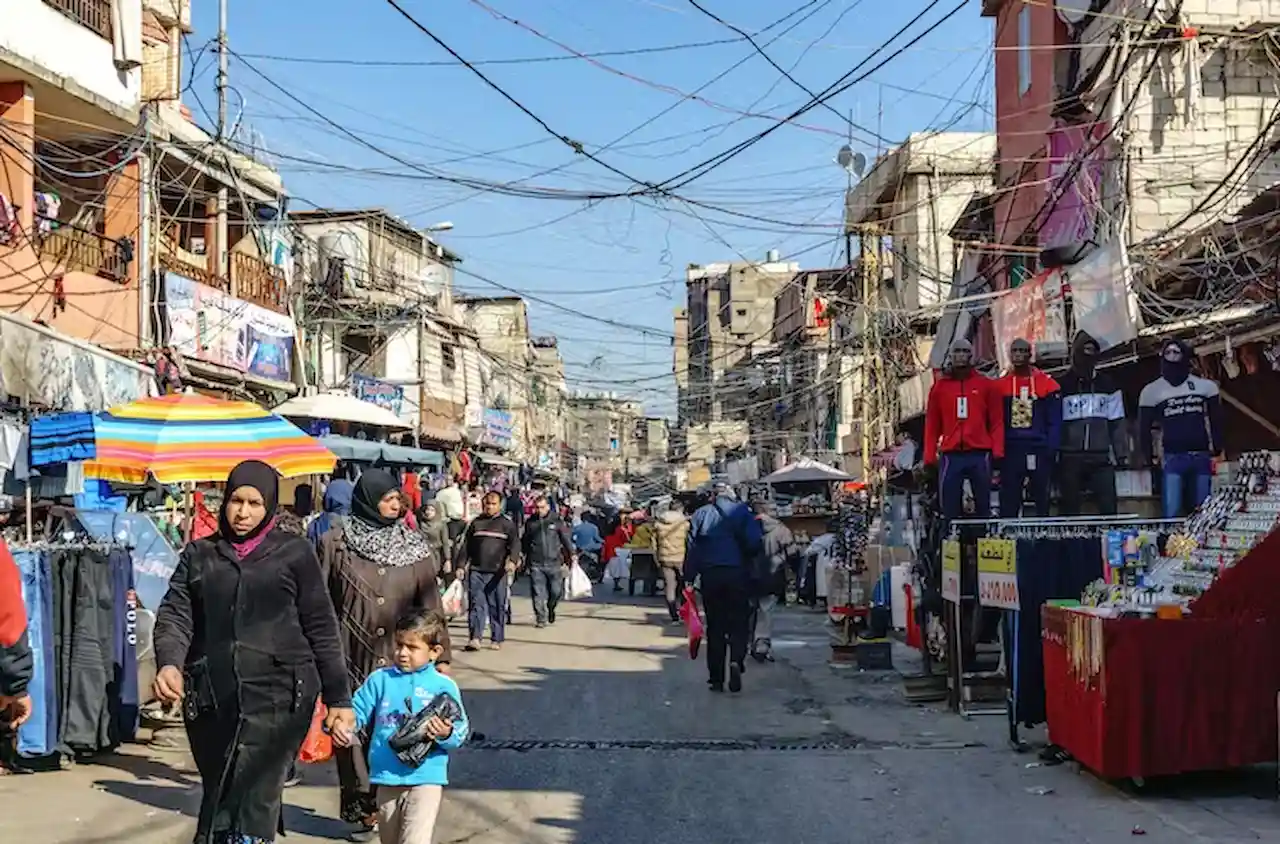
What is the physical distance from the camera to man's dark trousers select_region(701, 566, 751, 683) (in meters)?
12.1

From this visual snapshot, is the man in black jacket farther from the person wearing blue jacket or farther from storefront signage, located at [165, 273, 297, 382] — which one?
storefront signage, located at [165, 273, 297, 382]

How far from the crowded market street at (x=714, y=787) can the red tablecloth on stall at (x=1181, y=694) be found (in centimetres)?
24

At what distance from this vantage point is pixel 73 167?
20.8m

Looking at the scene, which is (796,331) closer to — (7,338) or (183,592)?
(7,338)

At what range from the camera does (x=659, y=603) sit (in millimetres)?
24797

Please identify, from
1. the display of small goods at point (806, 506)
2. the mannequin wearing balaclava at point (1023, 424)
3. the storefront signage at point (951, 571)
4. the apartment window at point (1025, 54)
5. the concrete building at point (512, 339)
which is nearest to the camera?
the storefront signage at point (951, 571)

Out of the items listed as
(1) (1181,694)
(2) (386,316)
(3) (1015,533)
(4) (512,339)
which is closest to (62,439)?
(3) (1015,533)

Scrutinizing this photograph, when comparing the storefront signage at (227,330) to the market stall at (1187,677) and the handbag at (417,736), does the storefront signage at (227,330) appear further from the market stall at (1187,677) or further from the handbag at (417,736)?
the handbag at (417,736)

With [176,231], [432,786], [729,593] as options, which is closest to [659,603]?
[176,231]

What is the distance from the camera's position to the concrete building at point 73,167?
58.9ft

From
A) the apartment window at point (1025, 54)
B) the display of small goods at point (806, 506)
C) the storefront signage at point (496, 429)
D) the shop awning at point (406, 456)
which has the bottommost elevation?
the display of small goods at point (806, 506)

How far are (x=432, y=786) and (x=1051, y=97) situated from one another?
851 inches

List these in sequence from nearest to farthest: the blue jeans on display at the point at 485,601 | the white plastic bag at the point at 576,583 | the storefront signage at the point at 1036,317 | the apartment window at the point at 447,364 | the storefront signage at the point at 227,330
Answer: the blue jeans on display at the point at 485,601, the storefront signage at the point at 1036,317, the storefront signage at the point at 227,330, the white plastic bag at the point at 576,583, the apartment window at the point at 447,364

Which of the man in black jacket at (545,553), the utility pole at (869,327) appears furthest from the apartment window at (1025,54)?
the man in black jacket at (545,553)
